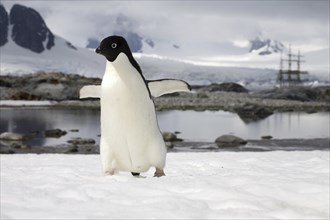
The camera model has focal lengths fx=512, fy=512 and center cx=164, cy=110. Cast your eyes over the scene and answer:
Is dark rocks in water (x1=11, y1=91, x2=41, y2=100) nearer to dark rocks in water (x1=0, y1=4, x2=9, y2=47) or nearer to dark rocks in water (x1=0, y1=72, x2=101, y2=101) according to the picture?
dark rocks in water (x1=0, y1=72, x2=101, y2=101)

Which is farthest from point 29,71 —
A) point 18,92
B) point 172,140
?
point 172,140

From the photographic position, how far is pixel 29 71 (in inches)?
2438

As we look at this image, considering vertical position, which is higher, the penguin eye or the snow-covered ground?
the snow-covered ground

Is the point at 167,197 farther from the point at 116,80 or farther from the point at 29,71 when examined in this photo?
the point at 29,71

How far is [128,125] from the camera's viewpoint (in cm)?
432

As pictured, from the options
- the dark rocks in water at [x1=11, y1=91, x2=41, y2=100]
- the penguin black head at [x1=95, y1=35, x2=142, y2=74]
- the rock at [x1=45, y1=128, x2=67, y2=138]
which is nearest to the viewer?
the penguin black head at [x1=95, y1=35, x2=142, y2=74]

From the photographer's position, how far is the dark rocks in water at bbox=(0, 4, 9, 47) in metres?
83.7

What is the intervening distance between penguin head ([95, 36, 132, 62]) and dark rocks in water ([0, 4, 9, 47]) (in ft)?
274

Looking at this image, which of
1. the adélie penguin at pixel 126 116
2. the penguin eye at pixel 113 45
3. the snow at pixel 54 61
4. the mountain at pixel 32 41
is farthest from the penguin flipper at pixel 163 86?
the mountain at pixel 32 41

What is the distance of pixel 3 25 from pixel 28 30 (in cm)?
410

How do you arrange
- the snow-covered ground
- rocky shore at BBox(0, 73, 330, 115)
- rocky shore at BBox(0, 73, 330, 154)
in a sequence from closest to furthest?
rocky shore at BBox(0, 73, 330, 154), rocky shore at BBox(0, 73, 330, 115), the snow-covered ground

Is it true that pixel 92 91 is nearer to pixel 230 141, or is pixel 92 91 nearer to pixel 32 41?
pixel 230 141

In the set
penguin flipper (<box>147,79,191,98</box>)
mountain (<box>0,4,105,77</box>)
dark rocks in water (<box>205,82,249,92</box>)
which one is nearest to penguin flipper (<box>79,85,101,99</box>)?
penguin flipper (<box>147,79,191,98</box>)

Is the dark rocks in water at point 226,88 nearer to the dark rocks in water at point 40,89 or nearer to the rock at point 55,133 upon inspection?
the dark rocks in water at point 40,89
